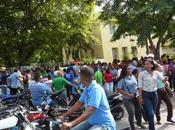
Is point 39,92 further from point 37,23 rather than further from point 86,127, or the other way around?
point 37,23

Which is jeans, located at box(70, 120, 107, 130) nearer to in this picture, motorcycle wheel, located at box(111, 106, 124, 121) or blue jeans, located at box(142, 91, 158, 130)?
blue jeans, located at box(142, 91, 158, 130)

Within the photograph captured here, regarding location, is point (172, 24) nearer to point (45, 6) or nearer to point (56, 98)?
point (56, 98)

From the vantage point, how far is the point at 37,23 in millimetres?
41969

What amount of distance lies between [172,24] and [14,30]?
21.7m

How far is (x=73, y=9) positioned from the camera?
1660 inches

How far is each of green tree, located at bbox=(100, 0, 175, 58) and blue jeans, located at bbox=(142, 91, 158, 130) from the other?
6909 mm

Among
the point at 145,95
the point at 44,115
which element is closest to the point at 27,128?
the point at 44,115

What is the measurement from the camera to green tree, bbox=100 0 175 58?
55.4 feet

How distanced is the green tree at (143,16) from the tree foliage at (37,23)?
15.6 meters

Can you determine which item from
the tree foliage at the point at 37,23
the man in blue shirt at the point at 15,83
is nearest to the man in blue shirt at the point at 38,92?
the man in blue shirt at the point at 15,83

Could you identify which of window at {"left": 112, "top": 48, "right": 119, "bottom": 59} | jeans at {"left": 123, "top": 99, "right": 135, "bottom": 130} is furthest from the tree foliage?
jeans at {"left": 123, "top": 99, "right": 135, "bottom": 130}

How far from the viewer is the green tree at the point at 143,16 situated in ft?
A: 55.4

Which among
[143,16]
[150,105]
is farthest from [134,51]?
[150,105]

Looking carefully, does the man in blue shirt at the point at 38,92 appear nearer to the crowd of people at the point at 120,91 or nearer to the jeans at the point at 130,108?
the crowd of people at the point at 120,91
